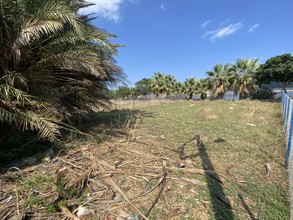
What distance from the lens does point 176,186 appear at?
3191 mm

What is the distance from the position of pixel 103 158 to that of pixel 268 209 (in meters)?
2.90

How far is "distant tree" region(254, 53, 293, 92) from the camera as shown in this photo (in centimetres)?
1975

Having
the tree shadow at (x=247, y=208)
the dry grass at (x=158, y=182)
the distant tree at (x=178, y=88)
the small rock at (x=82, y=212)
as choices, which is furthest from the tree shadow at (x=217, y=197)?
the distant tree at (x=178, y=88)

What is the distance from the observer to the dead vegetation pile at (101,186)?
2619 millimetres

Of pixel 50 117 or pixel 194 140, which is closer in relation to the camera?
pixel 50 117

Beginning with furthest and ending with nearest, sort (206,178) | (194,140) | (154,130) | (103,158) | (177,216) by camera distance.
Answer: (154,130)
(194,140)
(103,158)
(206,178)
(177,216)

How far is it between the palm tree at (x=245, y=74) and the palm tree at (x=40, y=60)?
70.7 ft

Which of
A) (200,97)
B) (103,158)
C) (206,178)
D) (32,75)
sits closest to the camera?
(206,178)

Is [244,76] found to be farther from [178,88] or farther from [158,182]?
[158,182]

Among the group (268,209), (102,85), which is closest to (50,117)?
(102,85)

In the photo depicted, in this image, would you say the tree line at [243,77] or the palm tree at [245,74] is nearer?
the tree line at [243,77]

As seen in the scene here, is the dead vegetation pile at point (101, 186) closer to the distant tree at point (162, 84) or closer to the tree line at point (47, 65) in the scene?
the tree line at point (47, 65)

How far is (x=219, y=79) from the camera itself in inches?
1080

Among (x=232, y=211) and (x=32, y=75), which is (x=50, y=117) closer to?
(x=32, y=75)
